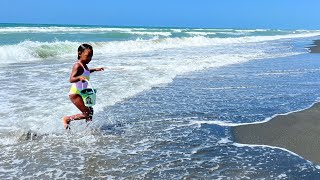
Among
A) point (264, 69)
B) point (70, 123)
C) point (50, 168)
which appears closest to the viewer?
point (50, 168)

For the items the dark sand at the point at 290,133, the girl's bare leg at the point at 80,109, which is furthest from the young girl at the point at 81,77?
the dark sand at the point at 290,133

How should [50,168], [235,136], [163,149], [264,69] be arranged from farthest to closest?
1. [264,69]
2. [235,136]
3. [163,149]
4. [50,168]

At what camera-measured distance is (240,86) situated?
975cm

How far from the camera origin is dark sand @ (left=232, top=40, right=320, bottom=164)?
490cm

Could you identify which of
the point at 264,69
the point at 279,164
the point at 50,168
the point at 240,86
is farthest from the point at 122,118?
the point at 264,69

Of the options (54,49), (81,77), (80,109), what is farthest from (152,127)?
(54,49)

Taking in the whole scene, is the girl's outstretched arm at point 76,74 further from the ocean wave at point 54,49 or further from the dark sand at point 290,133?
the ocean wave at point 54,49

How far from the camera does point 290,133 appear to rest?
5.57m

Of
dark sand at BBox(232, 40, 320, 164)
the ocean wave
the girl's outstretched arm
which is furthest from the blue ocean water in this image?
the ocean wave

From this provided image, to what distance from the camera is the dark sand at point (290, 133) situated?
4896 mm

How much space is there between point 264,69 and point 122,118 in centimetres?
819

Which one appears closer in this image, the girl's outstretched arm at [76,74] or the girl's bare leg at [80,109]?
the girl's outstretched arm at [76,74]

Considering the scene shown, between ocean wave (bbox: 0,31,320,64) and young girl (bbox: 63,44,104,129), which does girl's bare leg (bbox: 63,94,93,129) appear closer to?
young girl (bbox: 63,44,104,129)

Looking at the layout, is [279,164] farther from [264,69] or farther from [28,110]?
[264,69]
